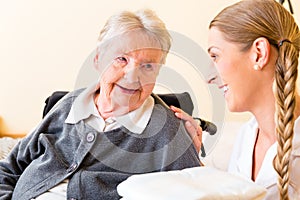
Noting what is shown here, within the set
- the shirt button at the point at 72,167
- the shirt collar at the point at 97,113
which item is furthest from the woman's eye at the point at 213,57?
the shirt button at the point at 72,167

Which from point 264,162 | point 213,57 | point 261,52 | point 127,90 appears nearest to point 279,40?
point 261,52

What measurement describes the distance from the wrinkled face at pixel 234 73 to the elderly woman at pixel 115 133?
0.42 feet

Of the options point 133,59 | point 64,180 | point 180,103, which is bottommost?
point 64,180

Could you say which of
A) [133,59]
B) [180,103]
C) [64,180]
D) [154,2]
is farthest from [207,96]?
[154,2]

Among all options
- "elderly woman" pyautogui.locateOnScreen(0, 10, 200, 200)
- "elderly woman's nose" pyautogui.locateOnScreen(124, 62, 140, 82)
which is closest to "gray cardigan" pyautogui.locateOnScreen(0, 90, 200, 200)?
"elderly woman" pyautogui.locateOnScreen(0, 10, 200, 200)

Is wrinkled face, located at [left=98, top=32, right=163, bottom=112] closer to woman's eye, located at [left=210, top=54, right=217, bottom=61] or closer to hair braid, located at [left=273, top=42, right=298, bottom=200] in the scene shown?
woman's eye, located at [left=210, top=54, right=217, bottom=61]

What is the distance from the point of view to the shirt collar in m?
1.13

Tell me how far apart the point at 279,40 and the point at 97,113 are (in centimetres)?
51

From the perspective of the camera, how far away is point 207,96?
1.15 m

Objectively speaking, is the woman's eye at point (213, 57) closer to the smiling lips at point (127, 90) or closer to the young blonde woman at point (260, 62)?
the young blonde woman at point (260, 62)

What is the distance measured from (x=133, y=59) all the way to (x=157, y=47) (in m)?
0.07

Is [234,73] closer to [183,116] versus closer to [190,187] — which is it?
[183,116]

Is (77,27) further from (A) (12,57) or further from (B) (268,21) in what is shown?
(B) (268,21)

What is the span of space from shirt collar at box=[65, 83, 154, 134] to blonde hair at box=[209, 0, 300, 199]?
0.93ft
